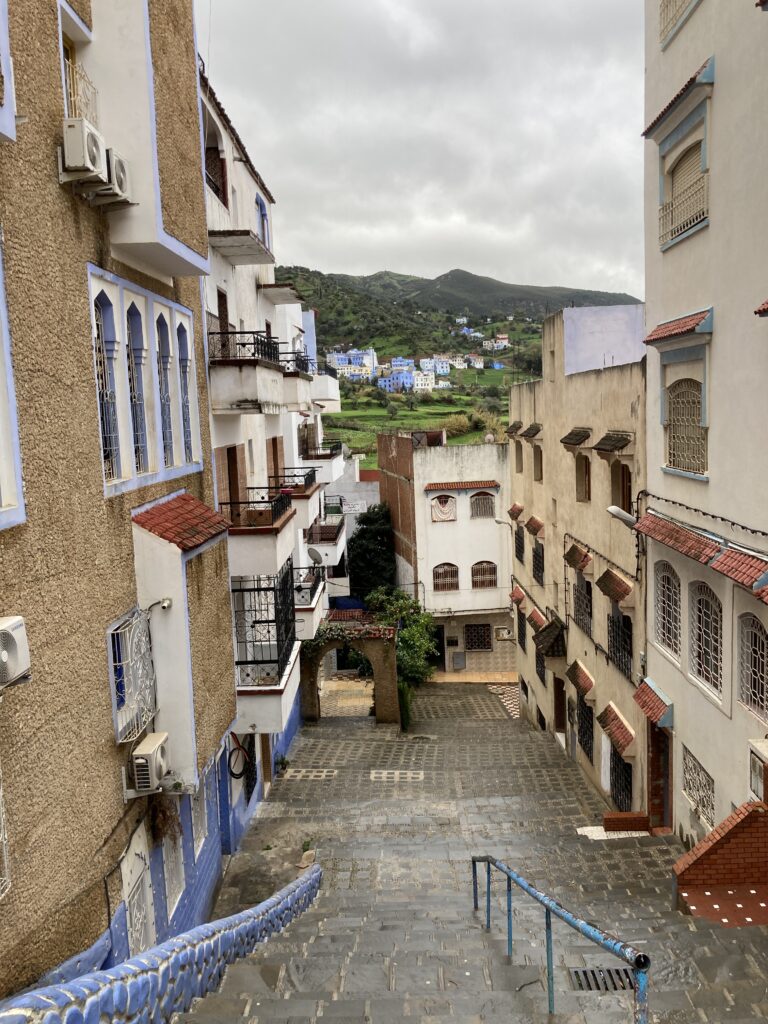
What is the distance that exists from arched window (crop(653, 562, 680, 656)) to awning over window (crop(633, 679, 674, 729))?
764mm

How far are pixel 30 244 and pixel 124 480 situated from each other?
2.53 m

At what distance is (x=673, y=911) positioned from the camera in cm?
879

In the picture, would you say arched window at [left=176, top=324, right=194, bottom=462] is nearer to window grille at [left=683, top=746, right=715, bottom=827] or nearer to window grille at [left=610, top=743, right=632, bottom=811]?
window grille at [left=683, top=746, right=715, bottom=827]

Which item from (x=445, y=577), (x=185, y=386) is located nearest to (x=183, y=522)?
(x=185, y=386)

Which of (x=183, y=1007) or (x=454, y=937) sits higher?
(x=183, y=1007)

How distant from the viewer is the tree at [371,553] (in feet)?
114

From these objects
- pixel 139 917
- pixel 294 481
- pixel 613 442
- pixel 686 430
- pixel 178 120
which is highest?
pixel 178 120

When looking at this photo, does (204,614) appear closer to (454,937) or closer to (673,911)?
(454,937)

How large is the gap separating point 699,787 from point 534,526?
34.7ft

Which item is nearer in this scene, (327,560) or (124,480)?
(124,480)

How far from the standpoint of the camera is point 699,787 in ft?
36.3

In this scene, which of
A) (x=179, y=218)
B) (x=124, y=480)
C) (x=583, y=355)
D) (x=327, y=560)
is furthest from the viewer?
(x=327, y=560)

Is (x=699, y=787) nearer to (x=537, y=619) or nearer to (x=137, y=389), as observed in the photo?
(x=137, y=389)

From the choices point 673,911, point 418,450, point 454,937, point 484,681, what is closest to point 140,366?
point 454,937
